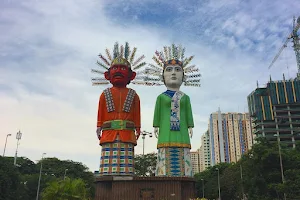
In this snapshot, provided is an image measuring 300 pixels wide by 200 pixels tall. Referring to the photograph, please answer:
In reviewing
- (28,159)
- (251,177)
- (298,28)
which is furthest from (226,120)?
(251,177)

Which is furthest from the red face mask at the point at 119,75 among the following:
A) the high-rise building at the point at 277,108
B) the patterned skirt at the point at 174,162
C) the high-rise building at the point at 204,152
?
the high-rise building at the point at 204,152

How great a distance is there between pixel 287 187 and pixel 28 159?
40.5 meters

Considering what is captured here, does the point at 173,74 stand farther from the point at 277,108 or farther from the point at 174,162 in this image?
the point at 277,108

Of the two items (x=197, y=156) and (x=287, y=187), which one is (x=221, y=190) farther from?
(x=197, y=156)

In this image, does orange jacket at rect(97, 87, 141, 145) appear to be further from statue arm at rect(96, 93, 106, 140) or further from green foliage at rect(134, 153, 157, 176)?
green foliage at rect(134, 153, 157, 176)

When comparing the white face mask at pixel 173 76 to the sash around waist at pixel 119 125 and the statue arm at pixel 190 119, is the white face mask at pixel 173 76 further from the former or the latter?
the sash around waist at pixel 119 125

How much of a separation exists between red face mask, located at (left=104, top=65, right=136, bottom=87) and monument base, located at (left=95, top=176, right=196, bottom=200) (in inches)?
249

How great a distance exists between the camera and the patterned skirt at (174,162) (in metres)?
19.9

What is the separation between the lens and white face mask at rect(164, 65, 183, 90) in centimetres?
2195

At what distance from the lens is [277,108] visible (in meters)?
65.2

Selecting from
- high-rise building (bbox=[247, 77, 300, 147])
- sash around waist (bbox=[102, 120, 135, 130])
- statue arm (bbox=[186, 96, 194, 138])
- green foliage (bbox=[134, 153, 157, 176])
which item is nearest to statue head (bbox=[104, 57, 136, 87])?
sash around waist (bbox=[102, 120, 135, 130])

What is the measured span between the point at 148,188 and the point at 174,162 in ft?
8.64

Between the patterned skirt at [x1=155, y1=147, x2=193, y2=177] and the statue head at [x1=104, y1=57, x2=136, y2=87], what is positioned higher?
the statue head at [x1=104, y1=57, x2=136, y2=87]

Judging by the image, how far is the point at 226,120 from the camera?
83.4m
